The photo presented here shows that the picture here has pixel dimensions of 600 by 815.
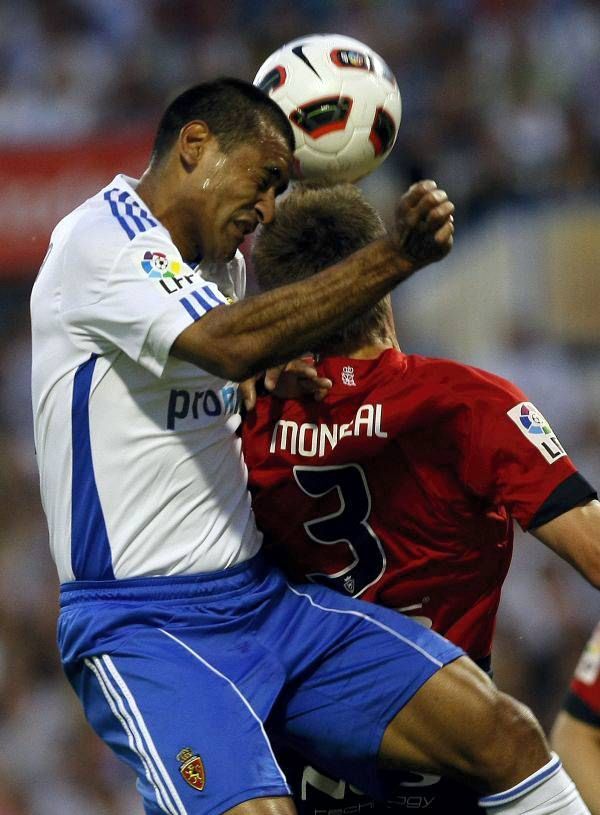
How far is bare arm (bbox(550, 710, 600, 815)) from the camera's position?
357 centimetres

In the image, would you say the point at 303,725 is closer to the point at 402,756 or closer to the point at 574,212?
the point at 402,756

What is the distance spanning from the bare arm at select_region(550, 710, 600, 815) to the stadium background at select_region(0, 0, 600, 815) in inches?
130

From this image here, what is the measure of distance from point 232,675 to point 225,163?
1.11 m

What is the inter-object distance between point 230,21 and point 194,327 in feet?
24.4

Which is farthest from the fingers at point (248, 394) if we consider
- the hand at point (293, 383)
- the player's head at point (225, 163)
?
the player's head at point (225, 163)

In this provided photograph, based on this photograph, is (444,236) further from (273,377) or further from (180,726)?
(180,726)

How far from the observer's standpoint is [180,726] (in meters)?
2.79

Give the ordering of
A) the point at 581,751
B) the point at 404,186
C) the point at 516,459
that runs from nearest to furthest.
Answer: the point at 516,459
the point at 581,751
the point at 404,186

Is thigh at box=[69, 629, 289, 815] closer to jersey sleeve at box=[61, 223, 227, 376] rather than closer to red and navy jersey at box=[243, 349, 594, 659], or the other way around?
red and navy jersey at box=[243, 349, 594, 659]

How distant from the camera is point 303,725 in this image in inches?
120

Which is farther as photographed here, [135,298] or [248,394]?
[248,394]

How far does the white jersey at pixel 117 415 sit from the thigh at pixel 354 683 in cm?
30

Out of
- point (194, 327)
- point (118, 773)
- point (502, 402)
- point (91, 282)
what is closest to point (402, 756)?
point (502, 402)

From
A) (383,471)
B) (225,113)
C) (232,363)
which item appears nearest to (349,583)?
(383,471)
